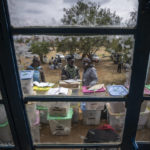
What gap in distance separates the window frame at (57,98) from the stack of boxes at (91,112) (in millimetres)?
341

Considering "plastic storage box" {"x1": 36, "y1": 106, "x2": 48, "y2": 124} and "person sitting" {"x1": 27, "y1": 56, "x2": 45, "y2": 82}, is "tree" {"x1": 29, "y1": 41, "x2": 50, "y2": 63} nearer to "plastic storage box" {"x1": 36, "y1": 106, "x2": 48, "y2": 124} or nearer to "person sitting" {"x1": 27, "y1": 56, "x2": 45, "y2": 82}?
"person sitting" {"x1": 27, "y1": 56, "x2": 45, "y2": 82}

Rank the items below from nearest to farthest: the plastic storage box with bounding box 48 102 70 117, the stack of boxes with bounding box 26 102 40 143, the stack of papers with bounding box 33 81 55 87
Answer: the stack of papers with bounding box 33 81 55 87 < the stack of boxes with bounding box 26 102 40 143 < the plastic storage box with bounding box 48 102 70 117

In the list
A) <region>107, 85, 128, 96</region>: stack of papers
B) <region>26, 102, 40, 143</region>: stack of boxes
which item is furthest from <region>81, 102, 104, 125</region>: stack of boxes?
<region>26, 102, 40, 143</region>: stack of boxes

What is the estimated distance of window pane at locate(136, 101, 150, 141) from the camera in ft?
3.95

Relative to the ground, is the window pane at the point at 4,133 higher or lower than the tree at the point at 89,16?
lower

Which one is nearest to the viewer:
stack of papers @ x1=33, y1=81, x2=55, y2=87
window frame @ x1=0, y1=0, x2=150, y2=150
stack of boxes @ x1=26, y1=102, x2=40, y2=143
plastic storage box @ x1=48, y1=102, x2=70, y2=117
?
window frame @ x1=0, y1=0, x2=150, y2=150

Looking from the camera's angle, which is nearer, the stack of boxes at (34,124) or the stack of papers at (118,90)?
the stack of papers at (118,90)

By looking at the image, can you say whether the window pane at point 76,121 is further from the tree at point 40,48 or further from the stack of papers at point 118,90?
the tree at point 40,48

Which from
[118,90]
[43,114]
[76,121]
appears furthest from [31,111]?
[118,90]

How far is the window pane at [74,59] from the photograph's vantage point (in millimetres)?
898

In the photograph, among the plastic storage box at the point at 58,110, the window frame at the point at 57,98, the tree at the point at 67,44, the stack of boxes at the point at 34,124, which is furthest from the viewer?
the plastic storage box at the point at 58,110

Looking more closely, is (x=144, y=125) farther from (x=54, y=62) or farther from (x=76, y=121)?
(x=54, y=62)

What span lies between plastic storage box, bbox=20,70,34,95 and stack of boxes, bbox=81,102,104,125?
0.60m

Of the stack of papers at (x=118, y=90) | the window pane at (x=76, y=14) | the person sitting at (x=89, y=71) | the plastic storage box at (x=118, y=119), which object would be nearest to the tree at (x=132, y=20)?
the window pane at (x=76, y=14)
